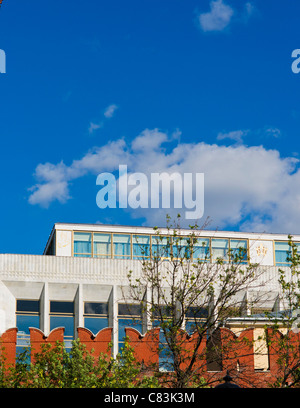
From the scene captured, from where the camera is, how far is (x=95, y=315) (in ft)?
149

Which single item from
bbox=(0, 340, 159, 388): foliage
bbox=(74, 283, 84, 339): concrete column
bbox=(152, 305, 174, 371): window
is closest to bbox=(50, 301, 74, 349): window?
bbox=(74, 283, 84, 339): concrete column

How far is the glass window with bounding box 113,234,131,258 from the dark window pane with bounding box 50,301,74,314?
1274cm

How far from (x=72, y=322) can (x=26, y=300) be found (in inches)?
108

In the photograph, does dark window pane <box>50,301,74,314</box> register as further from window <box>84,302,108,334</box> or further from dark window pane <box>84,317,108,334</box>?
dark window pane <box>84,317,108,334</box>

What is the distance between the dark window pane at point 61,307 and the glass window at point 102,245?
12.3 m

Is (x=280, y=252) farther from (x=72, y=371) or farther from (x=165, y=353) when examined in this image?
(x=72, y=371)

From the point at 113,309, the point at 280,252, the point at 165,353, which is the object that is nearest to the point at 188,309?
the point at 165,353

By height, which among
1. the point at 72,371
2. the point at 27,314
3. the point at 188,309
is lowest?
the point at 72,371

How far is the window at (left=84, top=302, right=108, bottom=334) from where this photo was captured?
4525cm

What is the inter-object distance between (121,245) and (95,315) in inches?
534

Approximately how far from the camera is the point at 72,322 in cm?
4503

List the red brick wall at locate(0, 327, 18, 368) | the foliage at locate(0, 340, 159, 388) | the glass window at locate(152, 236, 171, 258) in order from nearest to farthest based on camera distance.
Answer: the foliage at locate(0, 340, 159, 388)
the glass window at locate(152, 236, 171, 258)
the red brick wall at locate(0, 327, 18, 368)

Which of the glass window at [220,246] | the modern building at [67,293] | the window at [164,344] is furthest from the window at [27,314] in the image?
the glass window at [220,246]

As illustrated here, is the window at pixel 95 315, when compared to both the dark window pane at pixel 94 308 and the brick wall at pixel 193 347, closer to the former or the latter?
the dark window pane at pixel 94 308
